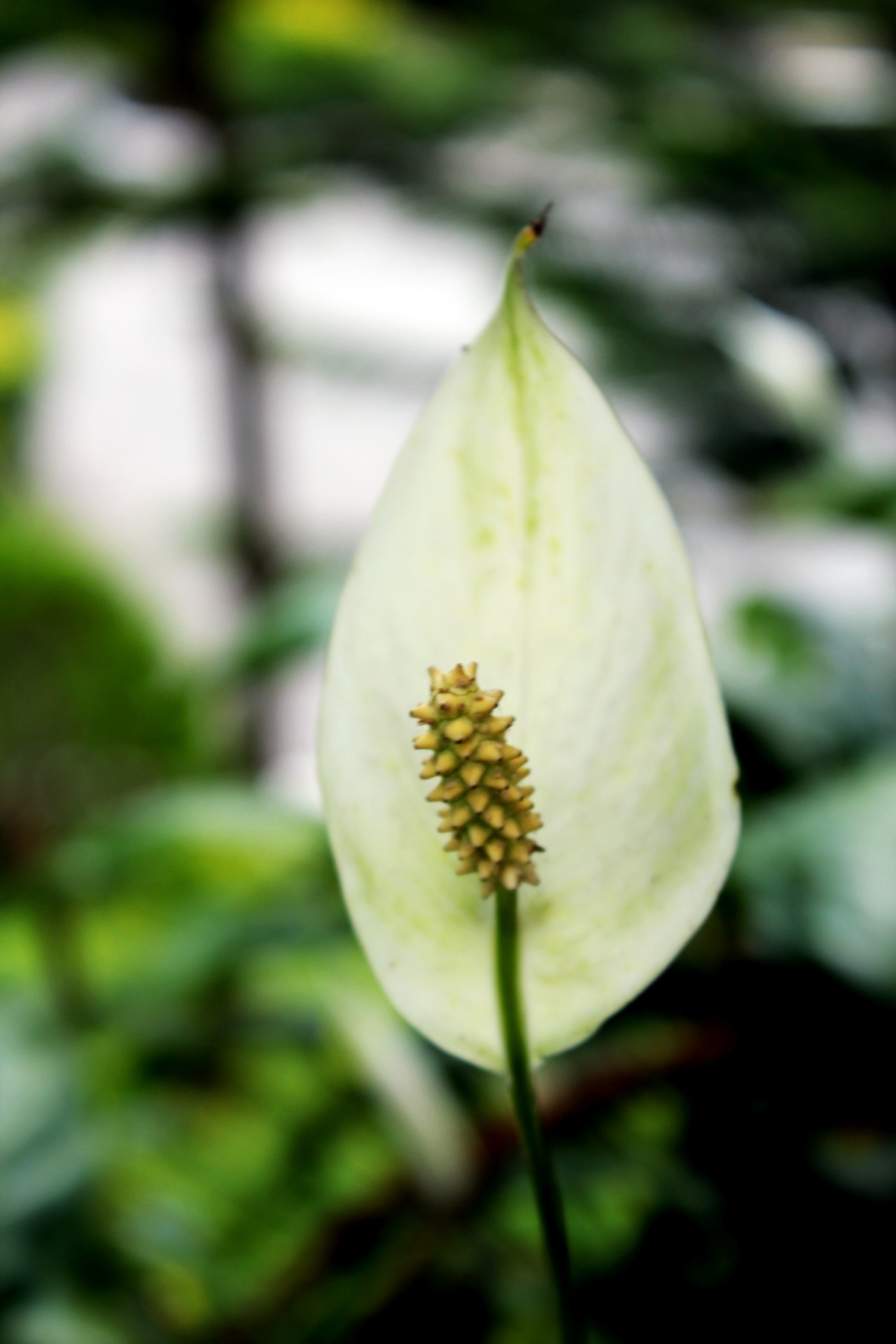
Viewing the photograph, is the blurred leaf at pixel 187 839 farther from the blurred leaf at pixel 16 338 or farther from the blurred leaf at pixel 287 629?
the blurred leaf at pixel 16 338

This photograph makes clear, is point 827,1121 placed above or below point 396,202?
below

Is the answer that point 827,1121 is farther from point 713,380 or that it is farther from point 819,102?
point 819,102

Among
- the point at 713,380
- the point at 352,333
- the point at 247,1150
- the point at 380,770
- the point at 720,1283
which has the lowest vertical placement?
the point at 247,1150

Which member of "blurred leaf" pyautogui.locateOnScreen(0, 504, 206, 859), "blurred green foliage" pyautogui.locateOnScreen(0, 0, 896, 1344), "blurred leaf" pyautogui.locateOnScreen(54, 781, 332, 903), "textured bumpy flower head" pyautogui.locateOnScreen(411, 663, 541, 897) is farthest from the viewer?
"blurred leaf" pyautogui.locateOnScreen(0, 504, 206, 859)

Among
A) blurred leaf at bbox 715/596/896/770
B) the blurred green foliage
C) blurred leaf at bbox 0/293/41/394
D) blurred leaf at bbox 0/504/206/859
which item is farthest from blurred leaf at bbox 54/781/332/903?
blurred leaf at bbox 0/293/41/394

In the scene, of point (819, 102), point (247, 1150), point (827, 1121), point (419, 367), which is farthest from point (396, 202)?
point (827, 1121)

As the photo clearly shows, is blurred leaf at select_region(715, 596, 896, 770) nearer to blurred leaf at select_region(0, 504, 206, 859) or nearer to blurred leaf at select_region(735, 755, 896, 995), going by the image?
blurred leaf at select_region(735, 755, 896, 995)

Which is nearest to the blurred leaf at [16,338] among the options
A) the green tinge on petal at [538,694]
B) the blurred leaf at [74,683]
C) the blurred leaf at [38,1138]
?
the blurred leaf at [74,683]

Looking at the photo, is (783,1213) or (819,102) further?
(819,102)
